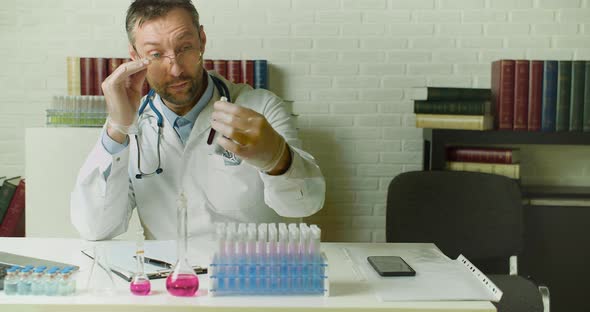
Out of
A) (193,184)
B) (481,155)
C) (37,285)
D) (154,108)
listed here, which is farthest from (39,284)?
(481,155)

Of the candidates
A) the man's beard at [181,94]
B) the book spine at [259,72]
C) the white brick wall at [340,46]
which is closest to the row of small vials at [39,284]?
the man's beard at [181,94]

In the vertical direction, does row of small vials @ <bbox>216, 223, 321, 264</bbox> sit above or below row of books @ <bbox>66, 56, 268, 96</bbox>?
below

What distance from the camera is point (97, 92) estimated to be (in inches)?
122

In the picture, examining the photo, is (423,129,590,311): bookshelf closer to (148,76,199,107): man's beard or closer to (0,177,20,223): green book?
(148,76,199,107): man's beard

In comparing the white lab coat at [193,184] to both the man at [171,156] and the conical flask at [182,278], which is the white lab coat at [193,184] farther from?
the conical flask at [182,278]

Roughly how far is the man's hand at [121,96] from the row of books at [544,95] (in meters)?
1.87

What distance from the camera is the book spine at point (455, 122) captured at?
3012mm

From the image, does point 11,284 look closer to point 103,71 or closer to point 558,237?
point 103,71

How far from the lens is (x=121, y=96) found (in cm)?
181

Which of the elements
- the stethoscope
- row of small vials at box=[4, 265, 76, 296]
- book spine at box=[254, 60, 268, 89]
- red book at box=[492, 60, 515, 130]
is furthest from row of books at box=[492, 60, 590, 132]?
row of small vials at box=[4, 265, 76, 296]

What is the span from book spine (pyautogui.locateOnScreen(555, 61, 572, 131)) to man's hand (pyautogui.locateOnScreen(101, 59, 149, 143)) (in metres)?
2.01

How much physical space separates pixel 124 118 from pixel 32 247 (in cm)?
46

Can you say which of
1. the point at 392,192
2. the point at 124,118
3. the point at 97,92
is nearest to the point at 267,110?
the point at 124,118

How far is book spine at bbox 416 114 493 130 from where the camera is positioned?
9.88 ft
